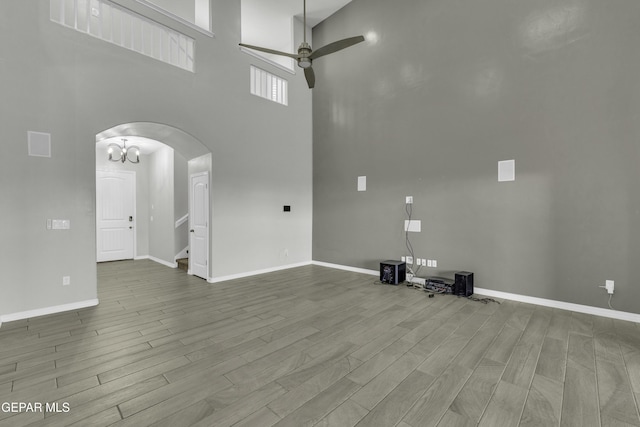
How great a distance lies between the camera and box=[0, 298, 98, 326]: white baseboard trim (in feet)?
10.9

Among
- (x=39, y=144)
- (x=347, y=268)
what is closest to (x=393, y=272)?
(x=347, y=268)

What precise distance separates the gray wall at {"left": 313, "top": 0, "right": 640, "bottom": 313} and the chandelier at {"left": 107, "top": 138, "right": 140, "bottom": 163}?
523 centimetres

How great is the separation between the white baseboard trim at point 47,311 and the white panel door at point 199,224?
173 cm

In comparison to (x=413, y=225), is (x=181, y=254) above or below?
below

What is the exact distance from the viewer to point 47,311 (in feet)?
11.6

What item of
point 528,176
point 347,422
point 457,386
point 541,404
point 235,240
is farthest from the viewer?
point 235,240

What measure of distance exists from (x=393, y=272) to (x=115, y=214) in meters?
7.08

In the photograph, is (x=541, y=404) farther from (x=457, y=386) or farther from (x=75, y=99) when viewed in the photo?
(x=75, y=99)

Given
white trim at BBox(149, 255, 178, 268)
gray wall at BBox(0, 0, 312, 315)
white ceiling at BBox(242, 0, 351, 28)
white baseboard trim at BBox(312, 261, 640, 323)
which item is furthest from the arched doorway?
white baseboard trim at BBox(312, 261, 640, 323)

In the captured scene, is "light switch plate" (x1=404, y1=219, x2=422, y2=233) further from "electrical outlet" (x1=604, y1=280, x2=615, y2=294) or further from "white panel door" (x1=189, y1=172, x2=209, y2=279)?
"white panel door" (x1=189, y1=172, x2=209, y2=279)

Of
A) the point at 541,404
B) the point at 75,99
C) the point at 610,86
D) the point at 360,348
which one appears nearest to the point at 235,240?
the point at 75,99

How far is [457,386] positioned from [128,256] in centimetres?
816

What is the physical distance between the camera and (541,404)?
190cm

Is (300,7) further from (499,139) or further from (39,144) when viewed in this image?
(39,144)
